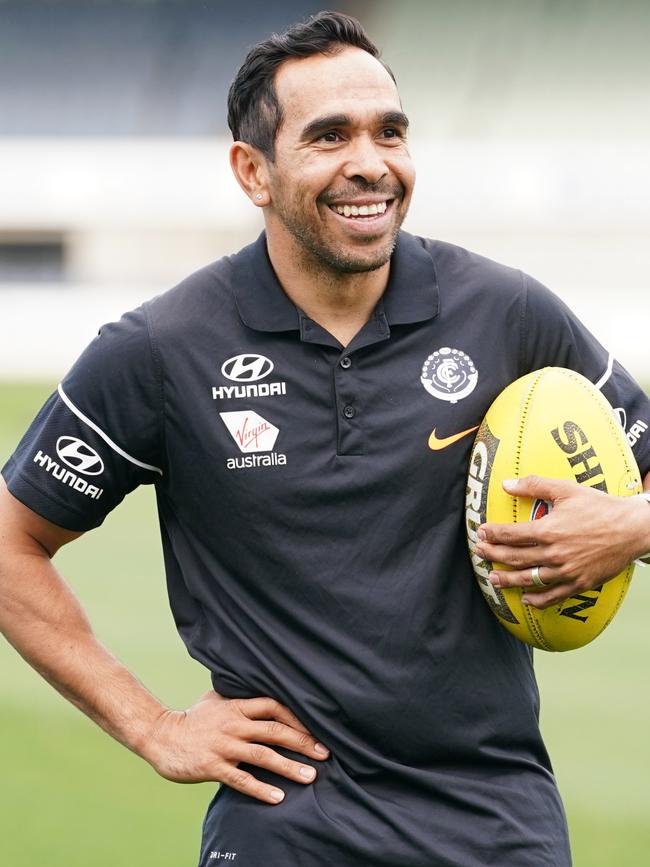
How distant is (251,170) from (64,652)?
1.04 metres

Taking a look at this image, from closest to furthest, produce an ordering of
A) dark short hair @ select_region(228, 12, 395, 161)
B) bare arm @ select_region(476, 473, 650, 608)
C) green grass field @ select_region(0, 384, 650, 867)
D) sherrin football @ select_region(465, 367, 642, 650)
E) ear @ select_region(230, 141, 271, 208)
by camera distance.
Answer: bare arm @ select_region(476, 473, 650, 608), sherrin football @ select_region(465, 367, 642, 650), dark short hair @ select_region(228, 12, 395, 161), ear @ select_region(230, 141, 271, 208), green grass field @ select_region(0, 384, 650, 867)

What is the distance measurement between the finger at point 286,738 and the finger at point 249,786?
0.07 meters

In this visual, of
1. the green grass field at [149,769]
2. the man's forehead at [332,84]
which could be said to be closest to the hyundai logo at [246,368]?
the man's forehead at [332,84]

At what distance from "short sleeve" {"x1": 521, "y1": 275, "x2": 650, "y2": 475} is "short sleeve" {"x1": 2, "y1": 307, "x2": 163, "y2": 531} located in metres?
0.72

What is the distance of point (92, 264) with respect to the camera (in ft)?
87.4

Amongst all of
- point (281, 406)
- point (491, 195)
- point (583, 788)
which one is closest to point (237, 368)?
point (281, 406)

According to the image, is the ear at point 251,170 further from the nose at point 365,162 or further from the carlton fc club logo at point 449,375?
the carlton fc club logo at point 449,375

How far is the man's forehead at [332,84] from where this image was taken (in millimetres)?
2688

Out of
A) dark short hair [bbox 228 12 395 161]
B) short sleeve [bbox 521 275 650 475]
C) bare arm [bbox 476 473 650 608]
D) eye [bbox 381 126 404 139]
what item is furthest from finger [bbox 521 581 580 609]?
dark short hair [bbox 228 12 395 161]

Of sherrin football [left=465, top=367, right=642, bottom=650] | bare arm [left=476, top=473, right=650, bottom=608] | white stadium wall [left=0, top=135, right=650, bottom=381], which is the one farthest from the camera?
white stadium wall [left=0, top=135, right=650, bottom=381]

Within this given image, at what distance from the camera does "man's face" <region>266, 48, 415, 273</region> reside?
2.63 metres

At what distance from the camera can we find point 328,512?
2588mm

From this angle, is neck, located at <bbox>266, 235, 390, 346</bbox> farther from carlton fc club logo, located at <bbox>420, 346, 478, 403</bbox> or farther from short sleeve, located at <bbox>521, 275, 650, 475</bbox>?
short sleeve, located at <bbox>521, 275, 650, 475</bbox>

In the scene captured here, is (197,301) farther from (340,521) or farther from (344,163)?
(340,521)
